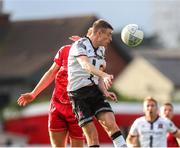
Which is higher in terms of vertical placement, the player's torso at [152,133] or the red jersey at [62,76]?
the red jersey at [62,76]

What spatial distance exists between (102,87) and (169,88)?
5366 cm

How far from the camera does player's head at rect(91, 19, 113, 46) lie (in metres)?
12.0

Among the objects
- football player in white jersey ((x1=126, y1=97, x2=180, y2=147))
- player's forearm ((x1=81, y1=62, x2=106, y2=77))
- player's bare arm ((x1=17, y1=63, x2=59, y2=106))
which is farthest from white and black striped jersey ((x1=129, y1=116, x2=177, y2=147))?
player's forearm ((x1=81, y1=62, x2=106, y2=77))

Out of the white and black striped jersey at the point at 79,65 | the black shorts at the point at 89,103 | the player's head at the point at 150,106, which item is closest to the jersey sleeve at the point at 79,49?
the white and black striped jersey at the point at 79,65

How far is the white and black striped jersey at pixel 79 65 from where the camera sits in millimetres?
12070

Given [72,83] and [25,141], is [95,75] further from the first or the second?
[25,141]

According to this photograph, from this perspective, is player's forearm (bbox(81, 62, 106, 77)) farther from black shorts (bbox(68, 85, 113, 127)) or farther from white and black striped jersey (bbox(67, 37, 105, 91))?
black shorts (bbox(68, 85, 113, 127))

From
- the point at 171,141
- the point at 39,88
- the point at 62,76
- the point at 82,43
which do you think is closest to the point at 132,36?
the point at 82,43

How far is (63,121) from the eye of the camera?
1363 centimetres

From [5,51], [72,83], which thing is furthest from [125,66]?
[72,83]

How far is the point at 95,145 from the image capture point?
12047 millimetres

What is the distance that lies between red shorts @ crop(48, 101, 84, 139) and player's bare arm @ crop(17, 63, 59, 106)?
1.42 feet

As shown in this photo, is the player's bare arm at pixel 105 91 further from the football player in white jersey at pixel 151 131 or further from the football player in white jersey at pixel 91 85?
the football player in white jersey at pixel 151 131

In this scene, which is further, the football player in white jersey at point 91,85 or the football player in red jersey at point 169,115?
the football player in red jersey at point 169,115
